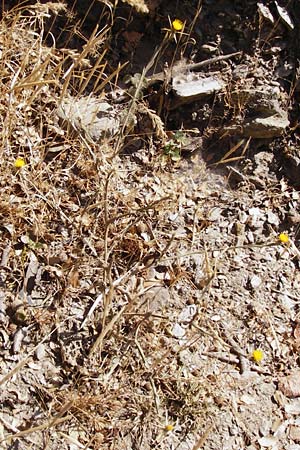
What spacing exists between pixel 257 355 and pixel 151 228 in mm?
795

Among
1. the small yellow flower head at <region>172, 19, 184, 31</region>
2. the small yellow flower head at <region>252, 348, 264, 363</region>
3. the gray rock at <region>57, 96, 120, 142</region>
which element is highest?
the small yellow flower head at <region>172, 19, 184, 31</region>

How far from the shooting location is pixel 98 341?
3029 mm

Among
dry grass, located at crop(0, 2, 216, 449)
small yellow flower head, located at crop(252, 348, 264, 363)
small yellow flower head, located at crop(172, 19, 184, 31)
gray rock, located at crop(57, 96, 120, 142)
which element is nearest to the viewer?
dry grass, located at crop(0, 2, 216, 449)

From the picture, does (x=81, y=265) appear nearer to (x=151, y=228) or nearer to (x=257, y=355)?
(x=151, y=228)

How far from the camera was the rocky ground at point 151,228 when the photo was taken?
3.14 metres

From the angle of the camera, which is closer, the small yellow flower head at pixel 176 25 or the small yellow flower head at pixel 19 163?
the small yellow flower head at pixel 19 163

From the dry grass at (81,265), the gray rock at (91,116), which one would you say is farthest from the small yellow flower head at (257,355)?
the gray rock at (91,116)

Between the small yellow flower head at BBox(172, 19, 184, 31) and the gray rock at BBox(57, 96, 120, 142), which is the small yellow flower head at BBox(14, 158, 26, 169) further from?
the small yellow flower head at BBox(172, 19, 184, 31)

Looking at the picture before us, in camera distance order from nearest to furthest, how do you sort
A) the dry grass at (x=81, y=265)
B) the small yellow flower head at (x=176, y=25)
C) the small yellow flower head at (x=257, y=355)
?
the dry grass at (x=81, y=265) → the small yellow flower head at (x=257, y=355) → the small yellow flower head at (x=176, y=25)

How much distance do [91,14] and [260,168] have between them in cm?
124

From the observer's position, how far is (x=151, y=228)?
11.6 ft

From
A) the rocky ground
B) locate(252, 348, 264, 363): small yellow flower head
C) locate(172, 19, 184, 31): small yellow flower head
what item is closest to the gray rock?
the rocky ground

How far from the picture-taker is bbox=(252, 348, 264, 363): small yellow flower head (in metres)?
3.35

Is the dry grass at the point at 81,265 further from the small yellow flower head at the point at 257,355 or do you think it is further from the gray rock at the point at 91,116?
the small yellow flower head at the point at 257,355
